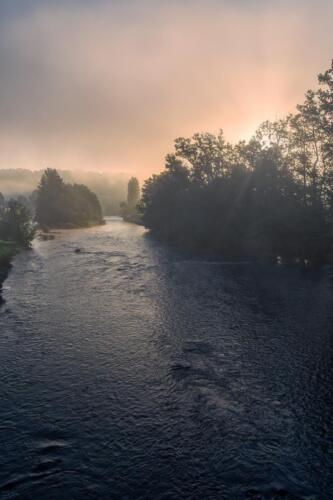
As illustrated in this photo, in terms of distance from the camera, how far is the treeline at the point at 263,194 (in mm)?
62719

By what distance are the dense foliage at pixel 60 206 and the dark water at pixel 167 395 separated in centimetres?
13341

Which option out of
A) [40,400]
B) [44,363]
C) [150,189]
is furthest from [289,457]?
[150,189]

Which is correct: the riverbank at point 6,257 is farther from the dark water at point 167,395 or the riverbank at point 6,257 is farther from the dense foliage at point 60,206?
the dense foliage at point 60,206

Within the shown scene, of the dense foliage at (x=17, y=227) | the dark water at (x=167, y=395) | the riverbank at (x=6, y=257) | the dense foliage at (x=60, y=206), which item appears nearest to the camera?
the dark water at (x=167, y=395)

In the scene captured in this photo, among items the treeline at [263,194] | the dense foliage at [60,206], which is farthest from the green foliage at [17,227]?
the dense foliage at [60,206]

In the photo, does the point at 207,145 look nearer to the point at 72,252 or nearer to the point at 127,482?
the point at 72,252

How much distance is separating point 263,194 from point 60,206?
4628 inches

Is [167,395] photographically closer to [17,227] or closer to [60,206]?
[17,227]

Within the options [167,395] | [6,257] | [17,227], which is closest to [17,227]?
[17,227]

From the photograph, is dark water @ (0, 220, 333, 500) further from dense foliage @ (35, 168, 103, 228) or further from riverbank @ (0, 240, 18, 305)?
dense foliage @ (35, 168, 103, 228)

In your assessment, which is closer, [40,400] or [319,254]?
[40,400]

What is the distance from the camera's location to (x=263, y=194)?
263 ft

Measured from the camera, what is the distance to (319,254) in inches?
2424

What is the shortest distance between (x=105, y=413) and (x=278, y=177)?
6952cm
